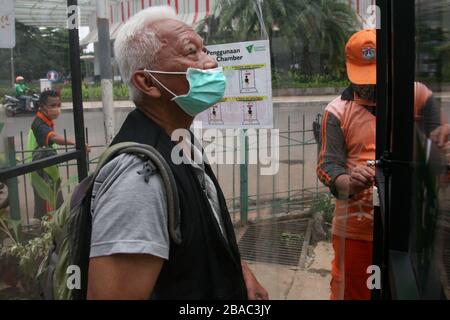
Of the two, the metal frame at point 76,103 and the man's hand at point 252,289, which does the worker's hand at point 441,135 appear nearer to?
the man's hand at point 252,289

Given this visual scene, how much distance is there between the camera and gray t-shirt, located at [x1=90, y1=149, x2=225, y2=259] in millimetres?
1188

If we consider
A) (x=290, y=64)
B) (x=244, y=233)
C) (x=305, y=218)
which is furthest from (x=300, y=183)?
(x=290, y=64)

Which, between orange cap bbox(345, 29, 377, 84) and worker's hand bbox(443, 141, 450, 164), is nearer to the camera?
worker's hand bbox(443, 141, 450, 164)

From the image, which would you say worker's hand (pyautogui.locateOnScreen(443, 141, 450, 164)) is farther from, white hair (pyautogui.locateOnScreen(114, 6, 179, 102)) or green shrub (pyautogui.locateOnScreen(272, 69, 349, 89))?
green shrub (pyautogui.locateOnScreen(272, 69, 349, 89))

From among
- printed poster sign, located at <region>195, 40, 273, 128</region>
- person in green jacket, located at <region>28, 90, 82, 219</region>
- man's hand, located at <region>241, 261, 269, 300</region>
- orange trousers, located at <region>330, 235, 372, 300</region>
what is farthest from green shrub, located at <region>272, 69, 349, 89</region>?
man's hand, located at <region>241, 261, 269, 300</region>

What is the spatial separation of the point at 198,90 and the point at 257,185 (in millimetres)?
2819

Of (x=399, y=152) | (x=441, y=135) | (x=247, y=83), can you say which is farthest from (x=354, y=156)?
(x=441, y=135)

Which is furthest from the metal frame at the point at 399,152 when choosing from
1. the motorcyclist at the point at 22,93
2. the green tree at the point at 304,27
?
the motorcyclist at the point at 22,93

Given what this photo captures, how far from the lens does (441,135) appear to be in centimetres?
114

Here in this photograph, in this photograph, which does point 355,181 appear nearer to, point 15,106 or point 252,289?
point 252,289

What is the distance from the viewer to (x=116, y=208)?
1.20 metres

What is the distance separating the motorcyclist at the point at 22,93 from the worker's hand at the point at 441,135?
2.18m

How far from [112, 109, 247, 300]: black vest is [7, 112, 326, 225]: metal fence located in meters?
1.53

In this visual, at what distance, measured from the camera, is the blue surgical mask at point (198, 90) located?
1.55 meters
